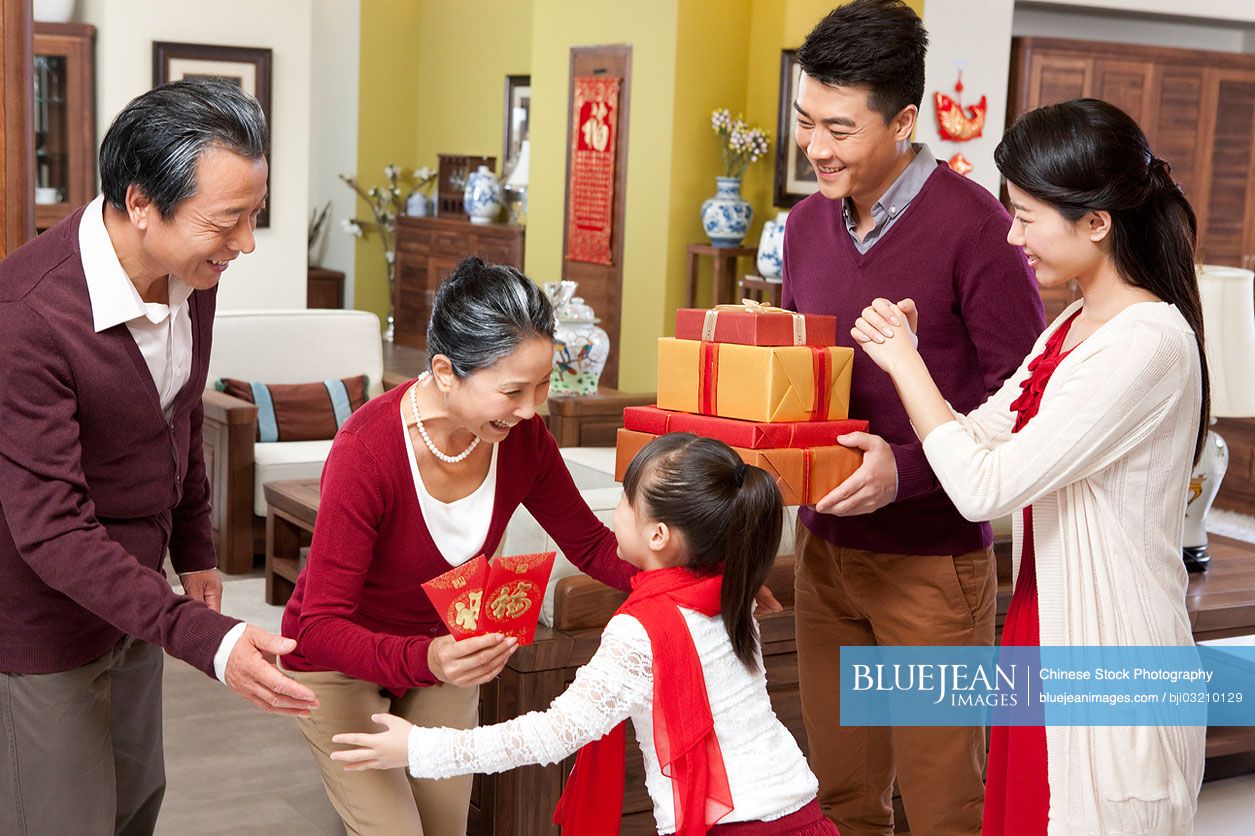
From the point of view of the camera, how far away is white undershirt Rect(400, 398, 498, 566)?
6.60 feet

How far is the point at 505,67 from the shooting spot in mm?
11453

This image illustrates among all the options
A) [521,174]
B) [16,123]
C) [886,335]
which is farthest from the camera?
[521,174]

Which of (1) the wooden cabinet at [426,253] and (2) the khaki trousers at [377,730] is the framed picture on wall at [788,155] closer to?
(1) the wooden cabinet at [426,253]

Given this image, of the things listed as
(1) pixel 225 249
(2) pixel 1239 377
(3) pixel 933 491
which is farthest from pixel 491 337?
(2) pixel 1239 377

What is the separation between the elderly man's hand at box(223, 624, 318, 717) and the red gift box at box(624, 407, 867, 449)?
0.68 meters

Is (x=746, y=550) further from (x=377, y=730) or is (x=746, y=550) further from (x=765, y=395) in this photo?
(x=377, y=730)

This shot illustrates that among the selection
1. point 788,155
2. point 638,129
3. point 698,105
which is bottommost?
point 788,155

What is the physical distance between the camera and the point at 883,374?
2250mm

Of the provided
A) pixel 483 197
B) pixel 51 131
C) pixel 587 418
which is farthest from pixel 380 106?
pixel 587 418

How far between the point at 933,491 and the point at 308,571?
3.24 feet

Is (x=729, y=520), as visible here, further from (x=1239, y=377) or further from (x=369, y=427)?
(x=1239, y=377)

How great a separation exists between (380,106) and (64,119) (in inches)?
190

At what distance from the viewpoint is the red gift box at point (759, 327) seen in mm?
2092

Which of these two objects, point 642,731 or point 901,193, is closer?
point 642,731
